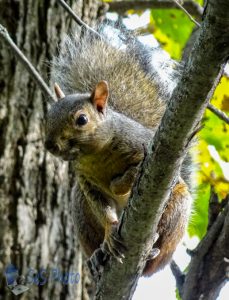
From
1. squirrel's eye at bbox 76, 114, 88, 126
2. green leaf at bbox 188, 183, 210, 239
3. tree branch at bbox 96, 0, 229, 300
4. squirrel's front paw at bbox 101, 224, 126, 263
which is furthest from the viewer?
green leaf at bbox 188, 183, 210, 239

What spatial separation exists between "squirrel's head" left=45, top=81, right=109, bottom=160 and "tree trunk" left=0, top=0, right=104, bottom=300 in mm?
748

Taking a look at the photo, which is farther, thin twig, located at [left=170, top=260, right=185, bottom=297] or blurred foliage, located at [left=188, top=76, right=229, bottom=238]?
blurred foliage, located at [left=188, top=76, right=229, bottom=238]

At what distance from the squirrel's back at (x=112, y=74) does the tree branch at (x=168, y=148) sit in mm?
767

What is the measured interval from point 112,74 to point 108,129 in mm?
486

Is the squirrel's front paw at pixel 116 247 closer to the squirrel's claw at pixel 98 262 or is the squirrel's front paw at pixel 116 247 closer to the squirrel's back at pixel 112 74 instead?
the squirrel's claw at pixel 98 262

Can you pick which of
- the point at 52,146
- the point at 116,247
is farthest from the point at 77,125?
the point at 116,247

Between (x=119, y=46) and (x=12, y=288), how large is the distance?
3.51ft

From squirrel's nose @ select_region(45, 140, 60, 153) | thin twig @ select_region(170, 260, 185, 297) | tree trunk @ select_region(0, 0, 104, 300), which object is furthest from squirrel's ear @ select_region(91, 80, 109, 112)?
tree trunk @ select_region(0, 0, 104, 300)

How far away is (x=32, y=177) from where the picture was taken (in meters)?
3.10

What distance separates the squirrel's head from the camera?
2.09m

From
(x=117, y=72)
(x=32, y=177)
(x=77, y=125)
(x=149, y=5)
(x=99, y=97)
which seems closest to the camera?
(x=77, y=125)

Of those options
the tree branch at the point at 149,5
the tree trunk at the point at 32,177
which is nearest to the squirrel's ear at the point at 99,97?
the tree trunk at the point at 32,177

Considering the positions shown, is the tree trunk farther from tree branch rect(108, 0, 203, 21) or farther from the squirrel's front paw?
the squirrel's front paw

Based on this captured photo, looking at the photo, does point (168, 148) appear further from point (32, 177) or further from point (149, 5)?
point (149, 5)
